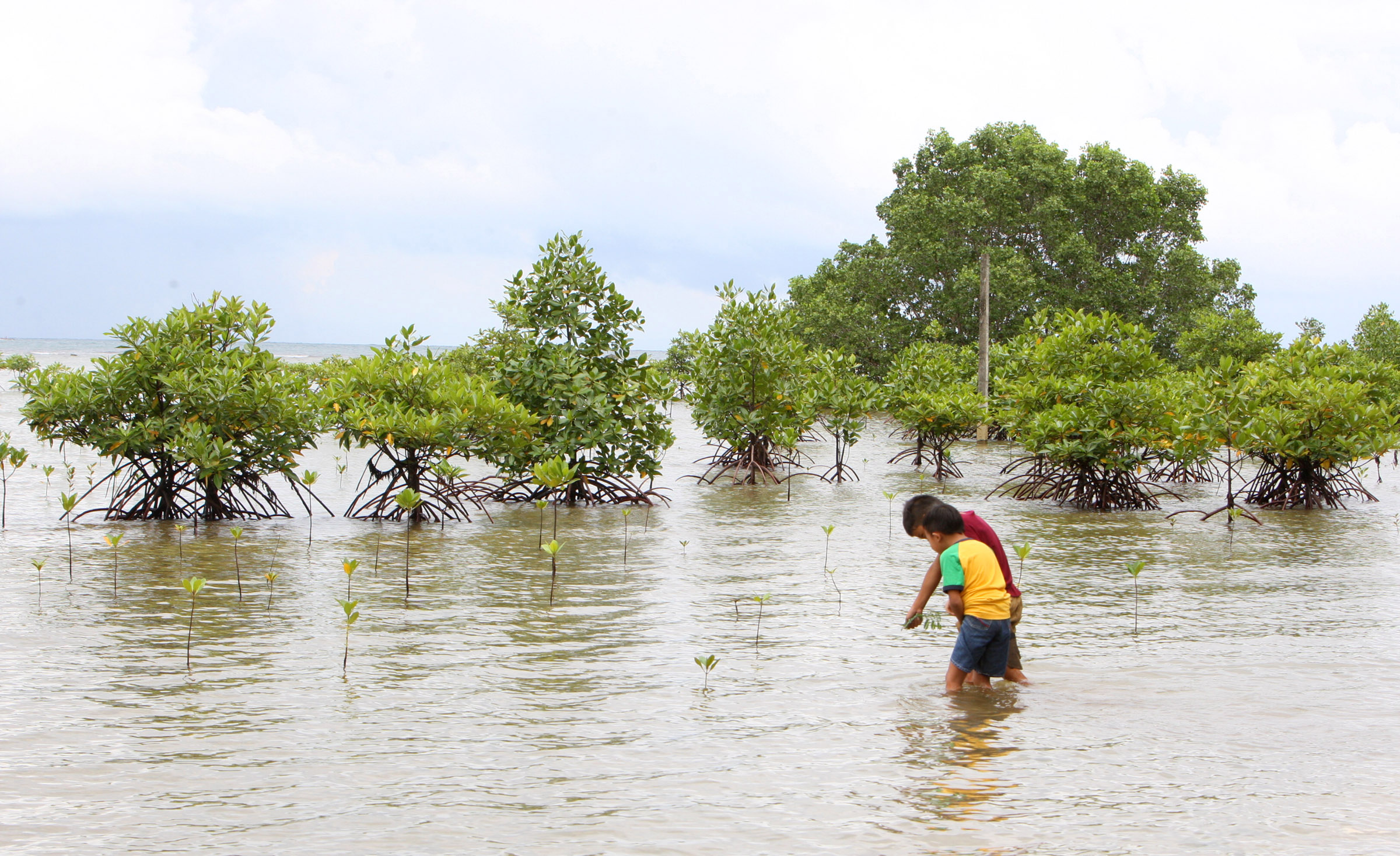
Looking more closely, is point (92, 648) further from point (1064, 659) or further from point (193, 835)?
point (1064, 659)

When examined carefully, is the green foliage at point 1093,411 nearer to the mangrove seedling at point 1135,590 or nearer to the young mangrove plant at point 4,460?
the mangrove seedling at point 1135,590

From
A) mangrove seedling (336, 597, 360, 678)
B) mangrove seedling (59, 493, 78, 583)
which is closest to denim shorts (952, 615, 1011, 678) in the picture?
mangrove seedling (336, 597, 360, 678)

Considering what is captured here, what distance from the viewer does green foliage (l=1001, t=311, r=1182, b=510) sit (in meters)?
14.3

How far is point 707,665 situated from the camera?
5.82m

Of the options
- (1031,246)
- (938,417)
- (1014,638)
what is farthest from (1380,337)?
(1014,638)

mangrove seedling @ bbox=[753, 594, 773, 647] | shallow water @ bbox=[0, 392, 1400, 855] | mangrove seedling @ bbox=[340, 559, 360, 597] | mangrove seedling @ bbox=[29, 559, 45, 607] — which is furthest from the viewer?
mangrove seedling @ bbox=[29, 559, 45, 607]

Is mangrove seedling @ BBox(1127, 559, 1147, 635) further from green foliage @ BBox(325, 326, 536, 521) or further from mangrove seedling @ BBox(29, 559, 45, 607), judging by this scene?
mangrove seedling @ BBox(29, 559, 45, 607)

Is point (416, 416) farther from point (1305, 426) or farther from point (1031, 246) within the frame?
point (1031, 246)

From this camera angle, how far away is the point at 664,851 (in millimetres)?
3881

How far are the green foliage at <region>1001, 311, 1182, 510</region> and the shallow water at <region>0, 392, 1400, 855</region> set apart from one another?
4047mm

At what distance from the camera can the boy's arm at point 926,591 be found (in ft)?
18.3

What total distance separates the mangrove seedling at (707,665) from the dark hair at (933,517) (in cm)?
124

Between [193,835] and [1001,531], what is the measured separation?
10314 mm

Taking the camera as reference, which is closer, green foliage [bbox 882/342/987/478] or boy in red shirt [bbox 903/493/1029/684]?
boy in red shirt [bbox 903/493/1029/684]
